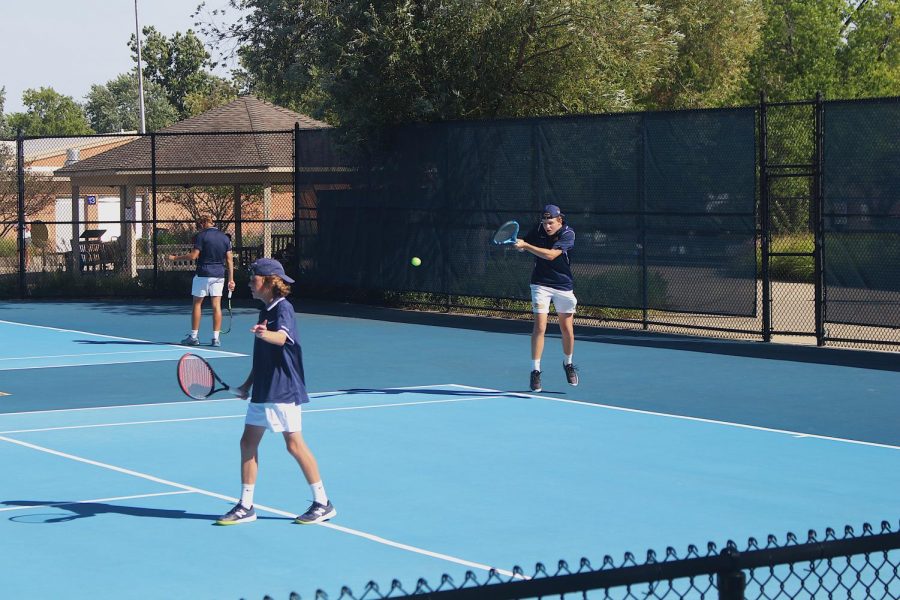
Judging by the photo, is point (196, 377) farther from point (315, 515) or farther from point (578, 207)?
point (578, 207)

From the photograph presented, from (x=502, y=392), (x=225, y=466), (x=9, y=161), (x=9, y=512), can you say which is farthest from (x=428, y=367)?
(x=9, y=161)

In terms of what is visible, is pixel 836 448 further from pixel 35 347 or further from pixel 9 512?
pixel 35 347

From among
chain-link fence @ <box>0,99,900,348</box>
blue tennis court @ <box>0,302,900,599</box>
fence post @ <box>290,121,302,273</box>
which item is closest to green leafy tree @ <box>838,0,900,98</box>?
chain-link fence @ <box>0,99,900,348</box>


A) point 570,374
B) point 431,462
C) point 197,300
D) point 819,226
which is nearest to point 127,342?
point 197,300

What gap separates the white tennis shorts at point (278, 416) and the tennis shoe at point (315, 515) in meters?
0.50

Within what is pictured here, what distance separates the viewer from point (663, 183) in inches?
755

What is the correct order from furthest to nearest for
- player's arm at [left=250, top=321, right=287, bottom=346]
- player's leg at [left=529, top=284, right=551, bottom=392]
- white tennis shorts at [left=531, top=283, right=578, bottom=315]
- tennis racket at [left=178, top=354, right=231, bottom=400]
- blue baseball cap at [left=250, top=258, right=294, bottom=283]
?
white tennis shorts at [left=531, top=283, right=578, bottom=315], player's leg at [left=529, top=284, right=551, bottom=392], tennis racket at [left=178, top=354, right=231, bottom=400], blue baseball cap at [left=250, top=258, right=294, bottom=283], player's arm at [left=250, top=321, right=287, bottom=346]

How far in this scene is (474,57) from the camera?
75.0ft

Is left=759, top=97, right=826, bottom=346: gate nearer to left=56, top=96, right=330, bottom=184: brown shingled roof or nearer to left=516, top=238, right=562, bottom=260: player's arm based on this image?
left=516, top=238, right=562, bottom=260: player's arm

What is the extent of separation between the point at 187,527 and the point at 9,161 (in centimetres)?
3231

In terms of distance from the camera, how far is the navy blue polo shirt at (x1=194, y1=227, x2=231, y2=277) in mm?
18562

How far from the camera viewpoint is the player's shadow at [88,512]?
8734 millimetres

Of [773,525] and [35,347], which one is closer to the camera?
[773,525]

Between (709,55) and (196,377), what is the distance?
85.7ft
